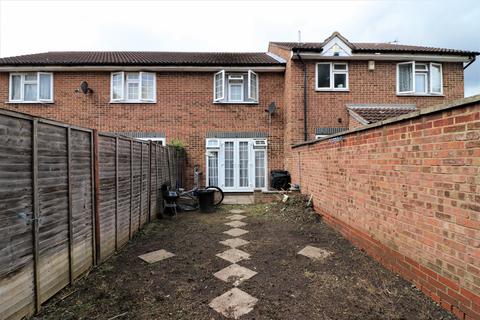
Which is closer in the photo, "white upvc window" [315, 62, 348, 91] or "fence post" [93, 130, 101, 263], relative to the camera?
"fence post" [93, 130, 101, 263]

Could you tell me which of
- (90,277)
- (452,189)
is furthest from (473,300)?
(90,277)

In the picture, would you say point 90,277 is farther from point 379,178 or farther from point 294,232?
point 379,178

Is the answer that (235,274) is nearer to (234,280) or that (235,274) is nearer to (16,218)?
(234,280)

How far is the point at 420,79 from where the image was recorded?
9672mm

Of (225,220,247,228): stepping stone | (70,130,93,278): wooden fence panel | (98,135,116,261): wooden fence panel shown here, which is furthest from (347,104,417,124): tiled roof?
(70,130,93,278): wooden fence panel

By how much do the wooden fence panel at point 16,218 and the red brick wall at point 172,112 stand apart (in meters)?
7.66

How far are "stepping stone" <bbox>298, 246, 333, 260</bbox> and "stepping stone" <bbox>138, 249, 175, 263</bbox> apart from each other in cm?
215

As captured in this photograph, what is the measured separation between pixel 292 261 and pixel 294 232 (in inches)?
57.3

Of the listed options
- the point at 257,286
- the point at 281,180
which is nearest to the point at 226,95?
the point at 281,180

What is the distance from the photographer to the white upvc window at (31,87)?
977cm

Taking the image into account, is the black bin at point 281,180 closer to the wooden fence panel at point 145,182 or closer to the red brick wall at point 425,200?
the red brick wall at point 425,200

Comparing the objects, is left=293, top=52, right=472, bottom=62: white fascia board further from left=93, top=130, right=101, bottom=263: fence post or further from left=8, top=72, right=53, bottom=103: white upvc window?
left=8, top=72, right=53, bottom=103: white upvc window

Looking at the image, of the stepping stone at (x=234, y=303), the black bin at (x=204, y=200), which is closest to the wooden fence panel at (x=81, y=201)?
the stepping stone at (x=234, y=303)

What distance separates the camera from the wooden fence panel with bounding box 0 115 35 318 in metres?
1.97
